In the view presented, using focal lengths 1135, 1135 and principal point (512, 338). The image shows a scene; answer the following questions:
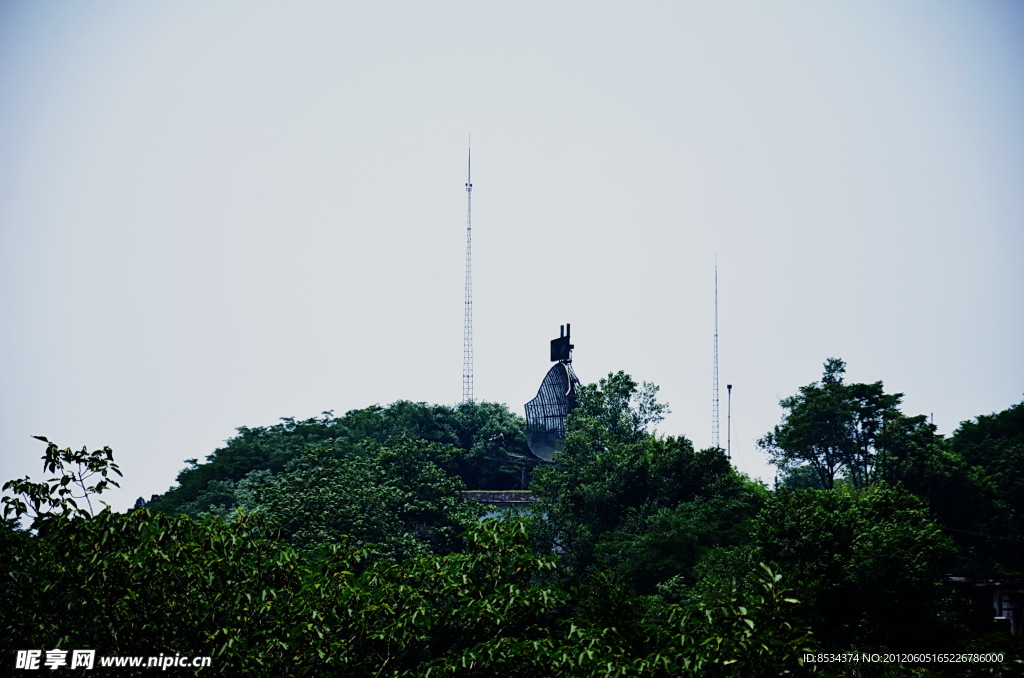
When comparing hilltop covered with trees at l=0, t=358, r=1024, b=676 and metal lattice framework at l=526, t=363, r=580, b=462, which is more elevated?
metal lattice framework at l=526, t=363, r=580, b=462

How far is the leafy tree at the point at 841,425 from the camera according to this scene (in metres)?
61.5

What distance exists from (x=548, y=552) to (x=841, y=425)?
2309 cm

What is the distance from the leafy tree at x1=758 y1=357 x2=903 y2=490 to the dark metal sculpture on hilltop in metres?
12.9

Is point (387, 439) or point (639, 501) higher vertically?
point (387, 439)

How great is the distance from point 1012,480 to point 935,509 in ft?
17.2

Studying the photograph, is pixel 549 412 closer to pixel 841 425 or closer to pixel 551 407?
pixel 551 407

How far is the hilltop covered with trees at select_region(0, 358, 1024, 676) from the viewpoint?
15.0 meters

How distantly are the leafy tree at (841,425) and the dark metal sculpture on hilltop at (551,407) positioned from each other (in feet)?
42.3

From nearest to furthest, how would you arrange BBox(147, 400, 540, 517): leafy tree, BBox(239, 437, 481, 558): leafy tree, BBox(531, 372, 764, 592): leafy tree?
BBox(531, 372, 764, 592): leafy tree, BBox(239, 437, 481, 558): leafy tree, BBox(147, 400, 540, 517): leafy tree

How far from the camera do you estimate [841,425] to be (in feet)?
204

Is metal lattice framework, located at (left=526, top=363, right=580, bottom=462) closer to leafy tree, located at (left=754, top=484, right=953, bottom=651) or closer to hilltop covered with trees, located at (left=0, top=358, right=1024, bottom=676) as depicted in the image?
hilltop covered with trees, located at (left=0, top=358, right=1024, bottom=676)

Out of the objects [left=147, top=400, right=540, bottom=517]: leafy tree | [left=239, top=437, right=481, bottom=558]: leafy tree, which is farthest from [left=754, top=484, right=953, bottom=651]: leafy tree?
[left=147, top=400, right=540, bottom=517]: leafy tree

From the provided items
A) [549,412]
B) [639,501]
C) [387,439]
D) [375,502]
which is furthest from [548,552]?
[387,439]

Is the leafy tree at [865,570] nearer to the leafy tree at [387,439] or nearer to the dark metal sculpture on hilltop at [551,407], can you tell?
the dark metal sculpture on hilltop at [551,407]
